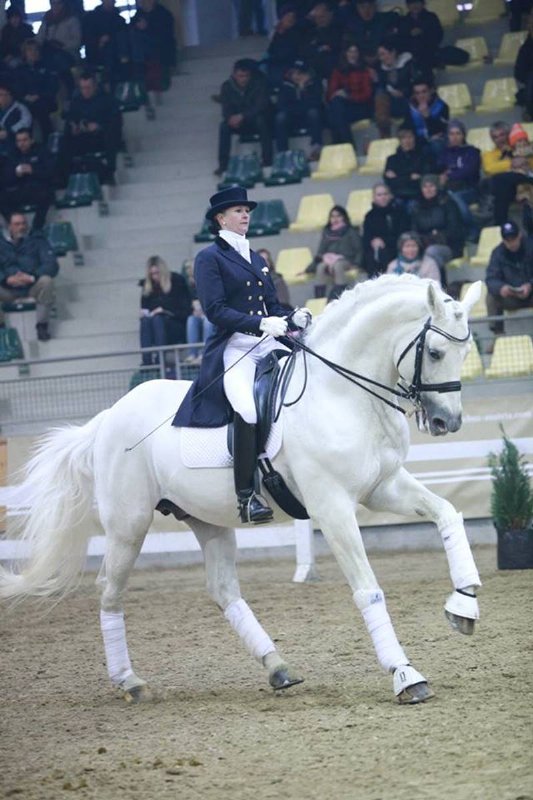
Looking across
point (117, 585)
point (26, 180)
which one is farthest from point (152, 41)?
point (117, 585)

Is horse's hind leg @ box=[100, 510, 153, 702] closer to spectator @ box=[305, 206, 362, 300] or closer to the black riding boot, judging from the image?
the black riding boot

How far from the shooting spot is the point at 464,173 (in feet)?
53.9

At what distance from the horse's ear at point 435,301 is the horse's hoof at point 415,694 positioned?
1894 mm

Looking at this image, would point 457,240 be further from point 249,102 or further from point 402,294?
point 402,294

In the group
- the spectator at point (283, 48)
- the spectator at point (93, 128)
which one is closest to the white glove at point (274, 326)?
the spectator at point (283, 48)

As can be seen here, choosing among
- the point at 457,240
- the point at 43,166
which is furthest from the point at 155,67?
the point at 457,240

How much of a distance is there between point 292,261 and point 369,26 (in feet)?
14.4

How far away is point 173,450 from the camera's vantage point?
303 inches

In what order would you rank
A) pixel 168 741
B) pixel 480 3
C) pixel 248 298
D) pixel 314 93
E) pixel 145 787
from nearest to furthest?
pixel 145 787
pixel 168 741
pixel 248 298
pixel 314 93
pixel 480 3

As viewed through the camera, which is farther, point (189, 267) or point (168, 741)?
point (189, 267)

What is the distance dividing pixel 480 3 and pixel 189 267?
7485mm

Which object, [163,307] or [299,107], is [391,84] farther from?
[163,307]

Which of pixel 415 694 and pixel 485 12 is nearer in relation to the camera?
pixel 415 694

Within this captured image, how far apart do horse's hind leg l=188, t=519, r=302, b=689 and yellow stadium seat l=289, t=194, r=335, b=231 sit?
34.2ft
